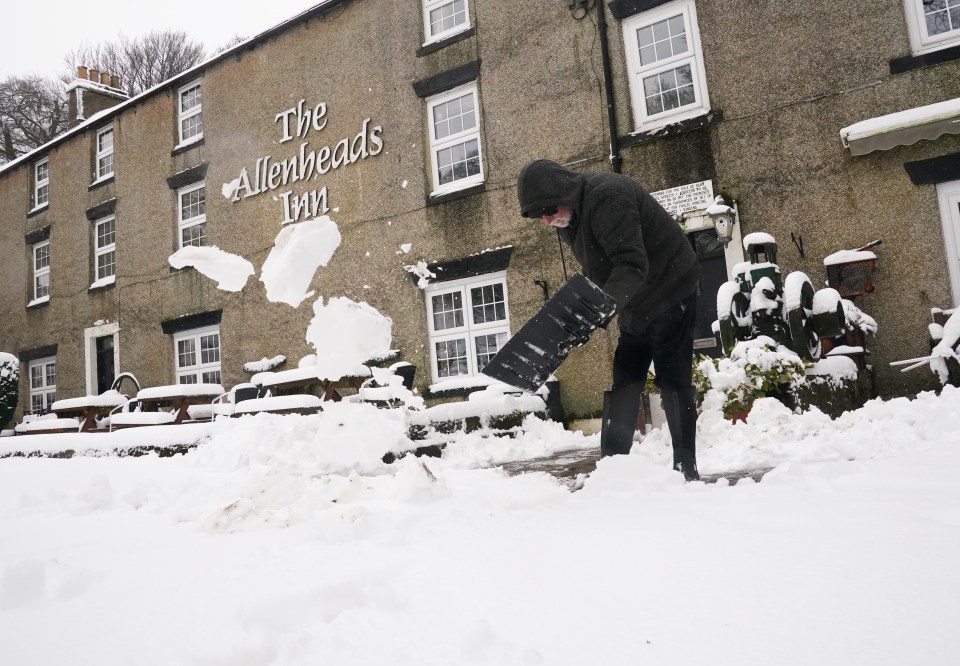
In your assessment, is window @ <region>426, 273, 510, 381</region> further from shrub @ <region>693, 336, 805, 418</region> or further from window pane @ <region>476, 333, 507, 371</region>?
shrub @ <region>693, 336, 805, 418</region>

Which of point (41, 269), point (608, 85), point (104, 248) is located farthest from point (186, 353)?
point (608, 85)

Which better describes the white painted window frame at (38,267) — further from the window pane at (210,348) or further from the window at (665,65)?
the window at (665,65)

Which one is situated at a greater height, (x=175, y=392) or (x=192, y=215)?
(x=192, y=215)

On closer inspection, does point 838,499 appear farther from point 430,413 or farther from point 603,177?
point 430,413

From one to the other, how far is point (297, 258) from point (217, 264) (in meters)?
2.75

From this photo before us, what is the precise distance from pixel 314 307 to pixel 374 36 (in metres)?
4.62

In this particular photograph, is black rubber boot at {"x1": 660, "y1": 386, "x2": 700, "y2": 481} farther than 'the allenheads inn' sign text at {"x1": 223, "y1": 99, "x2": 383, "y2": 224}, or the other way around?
'the allenheads inn' sign text at {"x1": 223, "y1": 99, "x2": 383, "y2": 224}

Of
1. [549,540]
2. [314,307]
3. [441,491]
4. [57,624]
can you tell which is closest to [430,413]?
[441,491]

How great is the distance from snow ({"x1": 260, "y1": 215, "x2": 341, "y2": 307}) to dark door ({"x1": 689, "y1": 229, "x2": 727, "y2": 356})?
586 centimetres

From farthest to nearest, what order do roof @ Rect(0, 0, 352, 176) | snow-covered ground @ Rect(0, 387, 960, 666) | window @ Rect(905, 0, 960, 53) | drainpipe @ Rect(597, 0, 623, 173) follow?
roof @ Rect(0, 0, 352, 176) < drainpipe @ Rect(597, 0, 623, 173) < window @ Rect(905, 0, 960, 53) < snow-covered ground @ Rect(0, 387, 960, 666)

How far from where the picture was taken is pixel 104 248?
47.4 ft

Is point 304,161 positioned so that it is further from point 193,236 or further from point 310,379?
point 310,379

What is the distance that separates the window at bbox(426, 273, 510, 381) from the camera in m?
9.44

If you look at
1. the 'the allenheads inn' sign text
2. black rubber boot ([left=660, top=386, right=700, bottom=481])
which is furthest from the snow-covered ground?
the 'the allenheads inn' sign text
